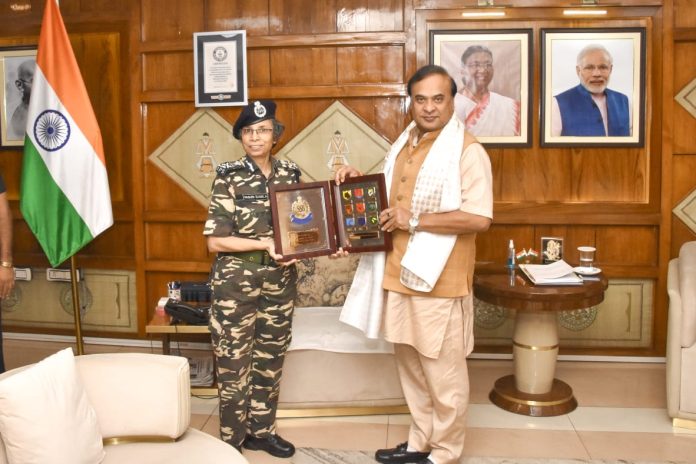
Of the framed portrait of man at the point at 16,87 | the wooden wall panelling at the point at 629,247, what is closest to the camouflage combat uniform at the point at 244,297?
the wooden wall panelling at the point at 629,247

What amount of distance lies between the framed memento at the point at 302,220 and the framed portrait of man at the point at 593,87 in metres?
1.97

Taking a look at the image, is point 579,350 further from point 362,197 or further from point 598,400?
point 362,197

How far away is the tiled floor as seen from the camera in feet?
10.8

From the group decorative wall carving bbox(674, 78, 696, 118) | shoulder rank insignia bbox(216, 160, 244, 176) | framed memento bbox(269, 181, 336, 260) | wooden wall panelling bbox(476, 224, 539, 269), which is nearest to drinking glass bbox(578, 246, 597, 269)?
wooden wall panelling bbox(476, 224, 539, 269)

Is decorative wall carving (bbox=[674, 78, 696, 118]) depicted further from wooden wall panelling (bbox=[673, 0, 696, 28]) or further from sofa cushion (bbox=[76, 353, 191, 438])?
sofa cushion (bbox=[76, 353, 191, 438])

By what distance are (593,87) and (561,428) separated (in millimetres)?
2161

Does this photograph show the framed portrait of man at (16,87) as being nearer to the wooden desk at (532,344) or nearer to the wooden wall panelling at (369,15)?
the wooden wall panelling at (369,15)

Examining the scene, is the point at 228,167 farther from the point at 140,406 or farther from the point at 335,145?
the point at 335,145

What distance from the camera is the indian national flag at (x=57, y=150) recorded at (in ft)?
13.5

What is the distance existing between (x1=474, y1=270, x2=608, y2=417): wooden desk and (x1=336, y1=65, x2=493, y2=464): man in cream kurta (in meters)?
0.67

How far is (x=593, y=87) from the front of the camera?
4.36 metres

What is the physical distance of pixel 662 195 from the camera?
14.3 feet

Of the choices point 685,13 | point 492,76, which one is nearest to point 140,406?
point 492,76

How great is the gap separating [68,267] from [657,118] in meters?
4.15
